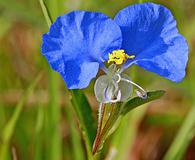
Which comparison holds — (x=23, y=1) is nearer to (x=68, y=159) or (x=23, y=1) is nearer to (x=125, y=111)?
(x=68, y=159)

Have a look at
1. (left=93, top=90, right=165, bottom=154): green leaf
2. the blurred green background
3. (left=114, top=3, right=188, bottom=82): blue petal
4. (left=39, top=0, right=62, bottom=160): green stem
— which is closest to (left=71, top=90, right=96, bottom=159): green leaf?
(left=93, top=90, right=165, bottom=154): green leaf

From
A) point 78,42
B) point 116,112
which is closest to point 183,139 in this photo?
point 116,112

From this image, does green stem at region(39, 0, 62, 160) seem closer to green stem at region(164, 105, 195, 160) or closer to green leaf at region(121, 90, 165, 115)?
green stem at region(164, 105, 195, 160)

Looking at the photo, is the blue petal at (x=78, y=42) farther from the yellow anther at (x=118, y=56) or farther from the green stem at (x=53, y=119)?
the green stem at (x=53, y=119)

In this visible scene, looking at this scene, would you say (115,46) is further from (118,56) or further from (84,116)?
(84,116)

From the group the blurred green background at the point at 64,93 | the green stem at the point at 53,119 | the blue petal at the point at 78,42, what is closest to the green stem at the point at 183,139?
the blurred green background at the point at 64,93

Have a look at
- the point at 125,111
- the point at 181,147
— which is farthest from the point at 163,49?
the point at 181,147
